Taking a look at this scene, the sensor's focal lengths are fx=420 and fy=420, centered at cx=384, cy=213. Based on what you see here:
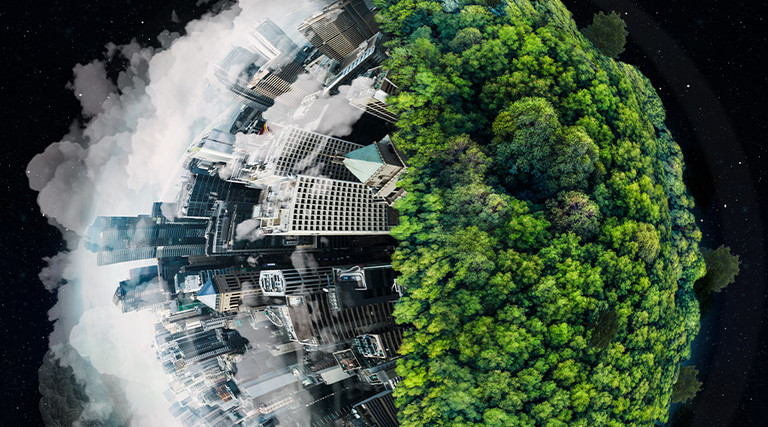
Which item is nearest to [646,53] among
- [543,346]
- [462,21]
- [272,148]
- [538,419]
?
[462,21]

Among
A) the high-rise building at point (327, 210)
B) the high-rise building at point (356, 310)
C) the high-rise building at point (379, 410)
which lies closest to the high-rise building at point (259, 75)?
the high-rise building at point (327, 210)

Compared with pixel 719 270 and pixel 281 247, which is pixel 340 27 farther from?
pixel 719 270

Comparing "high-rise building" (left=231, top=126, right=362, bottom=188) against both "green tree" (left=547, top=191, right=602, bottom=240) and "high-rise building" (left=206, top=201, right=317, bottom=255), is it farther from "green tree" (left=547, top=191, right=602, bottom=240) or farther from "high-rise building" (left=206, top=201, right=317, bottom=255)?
"green tree" (left=547, top=191, right=602, bottom=240)

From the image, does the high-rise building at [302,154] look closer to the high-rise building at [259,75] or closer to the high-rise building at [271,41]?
the high-rise building at [259,75]

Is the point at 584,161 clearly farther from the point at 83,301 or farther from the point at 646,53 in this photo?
the point at 83,301

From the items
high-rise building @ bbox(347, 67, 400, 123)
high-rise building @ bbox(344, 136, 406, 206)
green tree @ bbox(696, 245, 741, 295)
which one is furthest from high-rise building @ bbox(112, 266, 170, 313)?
green tree @ bbox(696, 245, 741, 295)

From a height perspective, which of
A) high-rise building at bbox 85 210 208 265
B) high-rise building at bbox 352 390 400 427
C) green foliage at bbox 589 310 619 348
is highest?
green foliage at bbox 589 310 619 348

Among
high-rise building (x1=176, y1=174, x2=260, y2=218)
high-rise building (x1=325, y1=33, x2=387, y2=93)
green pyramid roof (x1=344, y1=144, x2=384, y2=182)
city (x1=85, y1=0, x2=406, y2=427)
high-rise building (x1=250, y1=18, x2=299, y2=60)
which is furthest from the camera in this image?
high-rise building (x1=176, y1=174, x2=260, y2=218)
